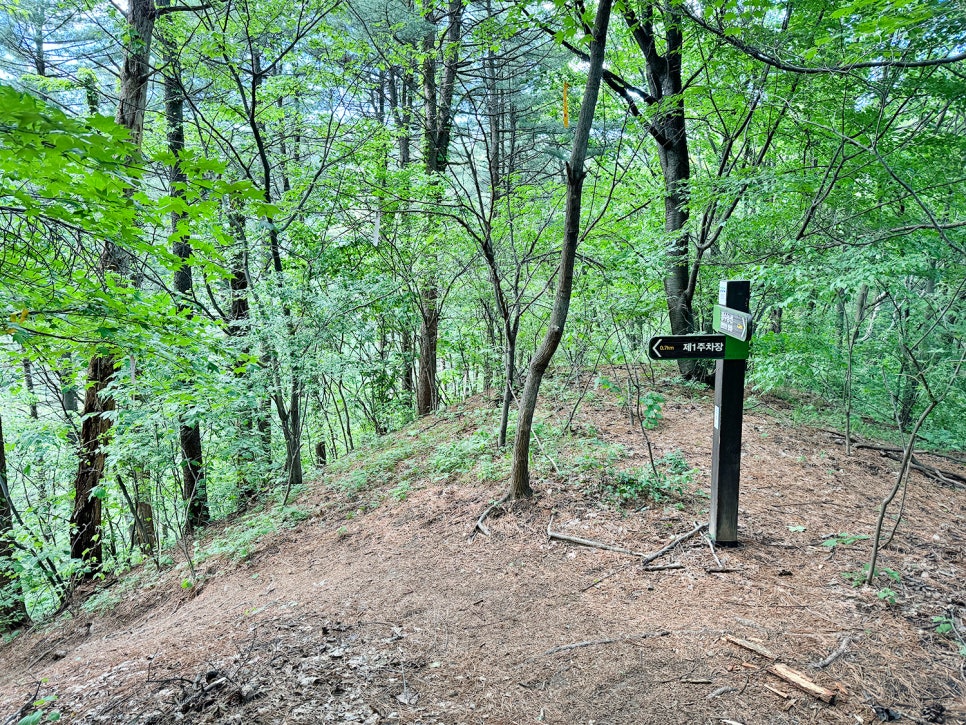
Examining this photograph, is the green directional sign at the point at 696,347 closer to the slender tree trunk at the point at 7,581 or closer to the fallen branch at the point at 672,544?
the fallen branch at the point at 672,544

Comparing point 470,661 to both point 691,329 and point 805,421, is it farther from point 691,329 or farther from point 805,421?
point 691,329

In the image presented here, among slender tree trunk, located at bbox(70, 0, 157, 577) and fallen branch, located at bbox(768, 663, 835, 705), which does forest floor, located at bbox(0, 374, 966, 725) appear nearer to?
fallen branch, located at bbox(768, 663, 835, 705)

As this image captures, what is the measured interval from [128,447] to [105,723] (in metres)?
4.12

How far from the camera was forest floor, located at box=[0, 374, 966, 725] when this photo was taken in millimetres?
2404

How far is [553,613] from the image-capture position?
3.20 m

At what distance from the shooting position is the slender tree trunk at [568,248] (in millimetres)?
3627

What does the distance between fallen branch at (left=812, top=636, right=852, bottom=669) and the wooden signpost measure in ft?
3.57

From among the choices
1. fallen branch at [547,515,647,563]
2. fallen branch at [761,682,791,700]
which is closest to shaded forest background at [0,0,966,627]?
fallen branch at [547,515,647,563]

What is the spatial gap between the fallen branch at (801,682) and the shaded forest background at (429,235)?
5.78ft

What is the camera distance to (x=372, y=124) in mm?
8047

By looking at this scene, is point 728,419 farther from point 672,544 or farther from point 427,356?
point 427,356

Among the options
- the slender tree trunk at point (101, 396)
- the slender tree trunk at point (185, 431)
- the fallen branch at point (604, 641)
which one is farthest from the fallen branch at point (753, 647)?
the slender tree trunk at point (185, 431)

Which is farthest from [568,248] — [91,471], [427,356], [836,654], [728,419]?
[91,471]

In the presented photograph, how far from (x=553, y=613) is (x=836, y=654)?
1.52 metres
